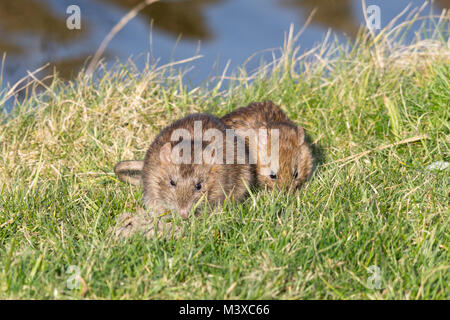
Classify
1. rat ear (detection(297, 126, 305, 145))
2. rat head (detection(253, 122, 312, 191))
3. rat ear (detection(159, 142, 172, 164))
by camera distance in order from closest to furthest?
rat ear (detection(159, 142, 172, 164)) → rat head (detection(253, 122, 312, 191)) → rat ear (detection(297, 126, 305, 145))

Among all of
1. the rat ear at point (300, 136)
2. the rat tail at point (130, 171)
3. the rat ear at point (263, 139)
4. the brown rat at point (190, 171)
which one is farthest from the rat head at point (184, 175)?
the rat ear at point (300, 136)

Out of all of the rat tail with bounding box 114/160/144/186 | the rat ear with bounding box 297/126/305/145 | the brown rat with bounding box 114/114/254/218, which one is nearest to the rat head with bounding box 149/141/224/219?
the brown rat with bounding box 114/114/254/218

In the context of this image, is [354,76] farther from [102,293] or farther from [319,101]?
[102,293]

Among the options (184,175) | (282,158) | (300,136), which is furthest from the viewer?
(300,136)

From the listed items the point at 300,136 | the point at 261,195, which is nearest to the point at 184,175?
the point at 261,195

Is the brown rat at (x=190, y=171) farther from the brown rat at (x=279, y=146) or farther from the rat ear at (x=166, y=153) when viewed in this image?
the brown rat at (x=279, y=146)

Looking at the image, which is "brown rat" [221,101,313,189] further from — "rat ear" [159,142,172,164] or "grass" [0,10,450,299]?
"rat ear" [159,142,172,164]

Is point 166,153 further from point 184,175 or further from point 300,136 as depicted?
point 300,136
